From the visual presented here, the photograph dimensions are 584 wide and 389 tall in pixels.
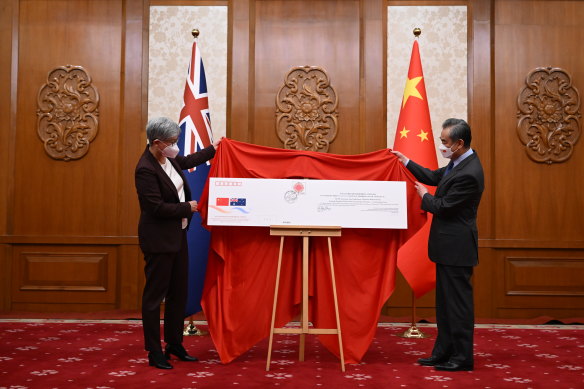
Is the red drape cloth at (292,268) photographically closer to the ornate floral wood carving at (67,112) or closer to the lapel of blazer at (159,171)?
the lapel of blazer at (159,171)

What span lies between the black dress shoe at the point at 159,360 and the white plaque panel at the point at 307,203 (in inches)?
34.9

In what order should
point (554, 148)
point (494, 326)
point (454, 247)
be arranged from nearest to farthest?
point (454, 247)
point (494, 326)
point (554, 148)

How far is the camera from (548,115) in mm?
5930

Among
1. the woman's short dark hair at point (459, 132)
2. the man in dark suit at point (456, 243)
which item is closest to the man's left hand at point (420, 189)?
the man in dark suit at point (456, 243)

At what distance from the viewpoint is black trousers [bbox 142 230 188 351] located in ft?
12.0

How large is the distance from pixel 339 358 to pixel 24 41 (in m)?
4.59

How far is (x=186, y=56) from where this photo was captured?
607cm

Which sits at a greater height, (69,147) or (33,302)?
(69,147)

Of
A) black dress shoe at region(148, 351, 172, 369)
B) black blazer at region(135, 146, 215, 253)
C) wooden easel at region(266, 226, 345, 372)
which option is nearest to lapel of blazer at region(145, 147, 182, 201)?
black blazer at region(135, 146, 215, 253)

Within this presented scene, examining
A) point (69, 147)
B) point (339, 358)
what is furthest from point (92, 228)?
point (339, 358)

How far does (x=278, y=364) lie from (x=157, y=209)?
1250 mm

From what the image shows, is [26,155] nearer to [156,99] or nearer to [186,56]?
[156,99]

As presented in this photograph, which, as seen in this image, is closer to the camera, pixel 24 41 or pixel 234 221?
pixel 234 221

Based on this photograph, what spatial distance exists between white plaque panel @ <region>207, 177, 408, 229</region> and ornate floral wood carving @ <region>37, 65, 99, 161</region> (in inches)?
107
